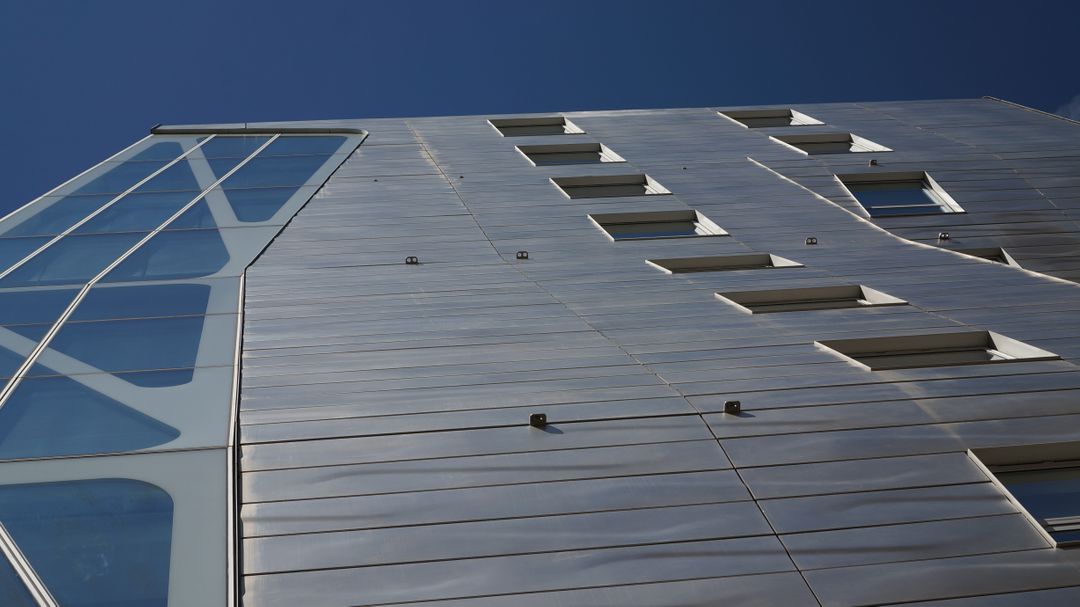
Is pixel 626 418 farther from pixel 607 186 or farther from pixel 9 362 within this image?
pixel 607 186

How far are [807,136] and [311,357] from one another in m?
15.3

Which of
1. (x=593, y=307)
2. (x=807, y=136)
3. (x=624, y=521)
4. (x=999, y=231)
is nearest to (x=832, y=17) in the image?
(x=807, y=136)

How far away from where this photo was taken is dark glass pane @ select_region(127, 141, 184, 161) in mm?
21016

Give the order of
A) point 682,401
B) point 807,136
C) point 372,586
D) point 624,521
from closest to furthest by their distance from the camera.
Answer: point 372,586 → point 624,521 → point 682,401 → point 807,136

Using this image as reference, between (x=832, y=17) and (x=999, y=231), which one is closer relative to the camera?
(x=999, y=231)

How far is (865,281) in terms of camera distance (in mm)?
13984

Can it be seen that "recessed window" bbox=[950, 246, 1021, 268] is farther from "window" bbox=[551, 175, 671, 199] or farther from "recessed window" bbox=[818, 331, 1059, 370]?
"recessed window" bbox=[818, 331, 1059, 370]

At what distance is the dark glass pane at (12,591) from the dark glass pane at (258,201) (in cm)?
1025

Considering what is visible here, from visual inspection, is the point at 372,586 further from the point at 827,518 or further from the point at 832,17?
the point at 832,17

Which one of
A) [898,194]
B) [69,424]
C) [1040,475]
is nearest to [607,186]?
[898,194]

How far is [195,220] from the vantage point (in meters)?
16.6

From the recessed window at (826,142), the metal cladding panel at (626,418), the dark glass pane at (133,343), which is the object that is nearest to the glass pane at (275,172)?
the metal cladding panel at (626,418)

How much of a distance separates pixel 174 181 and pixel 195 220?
2.88 m

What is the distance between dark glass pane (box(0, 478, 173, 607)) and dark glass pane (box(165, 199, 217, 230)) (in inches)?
345
